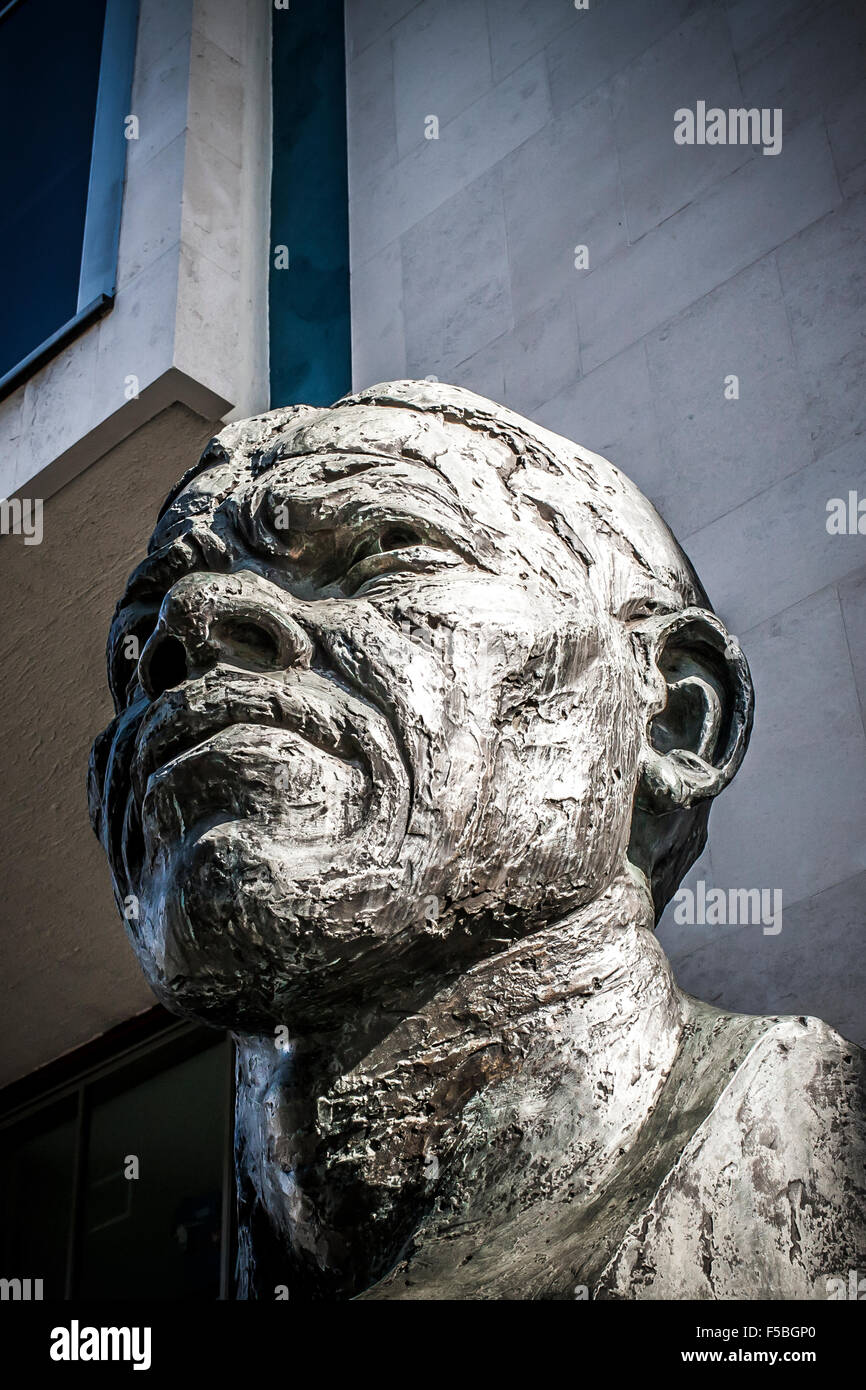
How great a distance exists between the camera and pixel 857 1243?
2.65 metres

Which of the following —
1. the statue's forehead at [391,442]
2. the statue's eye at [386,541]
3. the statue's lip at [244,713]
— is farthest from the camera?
the statue's forehead at [391,442]

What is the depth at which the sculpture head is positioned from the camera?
9.20ft

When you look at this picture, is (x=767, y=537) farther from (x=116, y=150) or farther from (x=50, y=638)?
(x=116, y=150)

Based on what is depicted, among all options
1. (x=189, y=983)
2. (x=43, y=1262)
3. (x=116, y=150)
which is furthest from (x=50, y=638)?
(x=189, y=983)

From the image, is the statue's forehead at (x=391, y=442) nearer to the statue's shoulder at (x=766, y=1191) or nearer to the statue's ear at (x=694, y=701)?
the statue's ear at (x=694, y=701)

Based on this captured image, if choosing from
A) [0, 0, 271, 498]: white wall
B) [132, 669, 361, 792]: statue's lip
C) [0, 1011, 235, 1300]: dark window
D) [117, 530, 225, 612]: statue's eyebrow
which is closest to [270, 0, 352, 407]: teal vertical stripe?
[0, 0, 271, 498]: white wall

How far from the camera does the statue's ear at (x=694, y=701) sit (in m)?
3.33

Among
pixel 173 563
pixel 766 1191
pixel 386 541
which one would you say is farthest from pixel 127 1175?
pixel 766 1191

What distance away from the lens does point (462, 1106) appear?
2939 millimetres

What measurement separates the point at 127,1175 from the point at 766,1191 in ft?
15.7

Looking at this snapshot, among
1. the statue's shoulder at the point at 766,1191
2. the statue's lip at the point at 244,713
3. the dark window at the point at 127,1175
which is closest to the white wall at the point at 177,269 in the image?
the dark window at the point at 127,1175

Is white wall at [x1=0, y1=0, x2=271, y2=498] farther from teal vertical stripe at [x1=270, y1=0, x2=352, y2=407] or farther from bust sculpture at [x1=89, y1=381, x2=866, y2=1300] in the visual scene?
bust sculpture at [x1=89, y1=381, x2=866, y2=1300]

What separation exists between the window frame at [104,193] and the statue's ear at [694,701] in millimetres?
3718

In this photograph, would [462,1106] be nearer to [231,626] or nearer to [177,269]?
[231,626]
